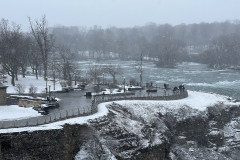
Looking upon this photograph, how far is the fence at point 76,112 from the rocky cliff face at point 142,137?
2.01 meters

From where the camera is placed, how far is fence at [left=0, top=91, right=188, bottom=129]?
98.9 feet

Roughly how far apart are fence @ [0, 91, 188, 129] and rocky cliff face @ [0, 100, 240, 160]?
2.01 metres

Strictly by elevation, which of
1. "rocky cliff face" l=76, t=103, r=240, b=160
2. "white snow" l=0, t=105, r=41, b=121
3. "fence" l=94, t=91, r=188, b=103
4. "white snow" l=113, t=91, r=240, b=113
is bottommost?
"rocky cliff face" l=76, t=103, r=240, b=160

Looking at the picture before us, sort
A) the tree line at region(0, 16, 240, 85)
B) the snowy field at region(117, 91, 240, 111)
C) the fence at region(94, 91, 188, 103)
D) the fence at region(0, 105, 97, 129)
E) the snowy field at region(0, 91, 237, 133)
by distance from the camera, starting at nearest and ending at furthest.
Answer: the fence at region(0, 105, 97, 129) → the snowy field at region(0, 91, 237, 133) → the snowy field at region(117, 91, 240, 111) → the fence at region(94, 91, 188, 103) → the tree line at region(0, 16, 240, 85)

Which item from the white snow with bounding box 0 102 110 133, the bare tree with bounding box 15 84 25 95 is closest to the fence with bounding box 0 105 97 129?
the white snow with bounding box 0 102 110 133

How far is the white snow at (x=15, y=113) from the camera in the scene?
1284 inches

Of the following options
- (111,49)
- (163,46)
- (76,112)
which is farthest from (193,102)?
(111,49)

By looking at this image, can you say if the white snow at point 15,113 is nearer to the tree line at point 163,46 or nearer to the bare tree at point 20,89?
the bare tree at point 20,89

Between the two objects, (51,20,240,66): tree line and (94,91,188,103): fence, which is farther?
(51,20,240,66): tree line

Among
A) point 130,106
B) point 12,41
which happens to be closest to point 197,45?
point 12,41

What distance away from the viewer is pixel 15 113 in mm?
34031

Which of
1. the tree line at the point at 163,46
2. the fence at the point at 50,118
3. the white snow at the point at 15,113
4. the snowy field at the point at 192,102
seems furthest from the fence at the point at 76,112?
the tree line at the point at 163,46

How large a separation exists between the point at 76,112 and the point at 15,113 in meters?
5.52

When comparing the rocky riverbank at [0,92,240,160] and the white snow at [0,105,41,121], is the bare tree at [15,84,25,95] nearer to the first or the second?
the white snow at [0,105,41,121]
